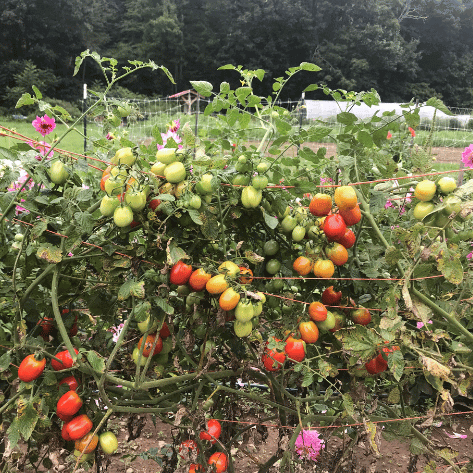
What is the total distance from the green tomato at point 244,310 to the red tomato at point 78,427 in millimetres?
435

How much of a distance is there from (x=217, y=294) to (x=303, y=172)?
35 cm

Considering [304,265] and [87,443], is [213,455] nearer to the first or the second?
[87,443]

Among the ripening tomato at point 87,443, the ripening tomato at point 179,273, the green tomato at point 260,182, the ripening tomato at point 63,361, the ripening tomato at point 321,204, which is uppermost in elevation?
the green tomato at point 260,182

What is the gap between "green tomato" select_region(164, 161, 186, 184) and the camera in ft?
2.97

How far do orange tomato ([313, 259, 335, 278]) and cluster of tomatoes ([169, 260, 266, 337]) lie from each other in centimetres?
14

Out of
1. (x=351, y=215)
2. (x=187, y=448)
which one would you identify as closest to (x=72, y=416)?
(x=187, y=448)

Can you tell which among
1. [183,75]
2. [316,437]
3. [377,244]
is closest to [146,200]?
[377,244]

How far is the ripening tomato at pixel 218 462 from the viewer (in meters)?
1.12

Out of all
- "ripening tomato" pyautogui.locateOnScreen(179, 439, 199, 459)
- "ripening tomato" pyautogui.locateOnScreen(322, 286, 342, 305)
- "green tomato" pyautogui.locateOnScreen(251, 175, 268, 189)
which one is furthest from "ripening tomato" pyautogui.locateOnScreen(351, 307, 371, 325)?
"ripening tomato" pyautogui.locateOnScreen(179, 439, 199, 459)

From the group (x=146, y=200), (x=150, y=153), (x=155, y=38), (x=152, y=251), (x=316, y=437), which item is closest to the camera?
(x=146, y=200)

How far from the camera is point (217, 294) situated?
964 mm

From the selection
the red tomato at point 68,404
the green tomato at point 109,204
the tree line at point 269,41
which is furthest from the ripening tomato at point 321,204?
the tree line at point 269,41

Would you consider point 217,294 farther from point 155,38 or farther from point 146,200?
point 155,38

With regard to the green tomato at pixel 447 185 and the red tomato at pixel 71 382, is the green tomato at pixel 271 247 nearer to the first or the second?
the green tomato at pixel 447 185
